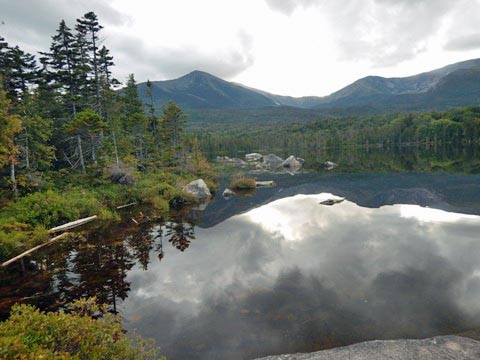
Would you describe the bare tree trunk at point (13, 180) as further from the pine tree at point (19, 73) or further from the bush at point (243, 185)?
the bush at point (243, 185)

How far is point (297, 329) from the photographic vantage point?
11.2 meters

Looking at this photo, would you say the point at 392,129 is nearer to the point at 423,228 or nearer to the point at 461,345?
the point at 423,228

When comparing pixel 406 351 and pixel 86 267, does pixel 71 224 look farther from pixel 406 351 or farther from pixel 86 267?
pixel 406 351

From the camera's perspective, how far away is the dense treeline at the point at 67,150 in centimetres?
2281

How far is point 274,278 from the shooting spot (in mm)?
15711

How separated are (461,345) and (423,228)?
49.1 ft

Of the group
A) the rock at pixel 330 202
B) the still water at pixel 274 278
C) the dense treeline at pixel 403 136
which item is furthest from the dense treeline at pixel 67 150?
the dense treeline at pixel 403 136

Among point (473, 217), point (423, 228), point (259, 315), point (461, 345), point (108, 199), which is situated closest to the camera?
point (461, 345)

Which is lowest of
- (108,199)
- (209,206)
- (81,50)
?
(209,206)

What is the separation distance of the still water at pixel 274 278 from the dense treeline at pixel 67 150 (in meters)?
4.90

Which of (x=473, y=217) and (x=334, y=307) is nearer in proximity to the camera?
(x=334, y=307)

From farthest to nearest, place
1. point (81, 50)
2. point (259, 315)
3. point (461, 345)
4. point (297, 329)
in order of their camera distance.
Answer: point (81, 50), point (259, 315), point (297, 329), point (461, 345)

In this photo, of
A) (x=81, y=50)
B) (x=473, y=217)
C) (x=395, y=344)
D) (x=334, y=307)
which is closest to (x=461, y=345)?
(x=395, y=344)

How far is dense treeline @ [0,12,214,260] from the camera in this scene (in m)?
22.8
